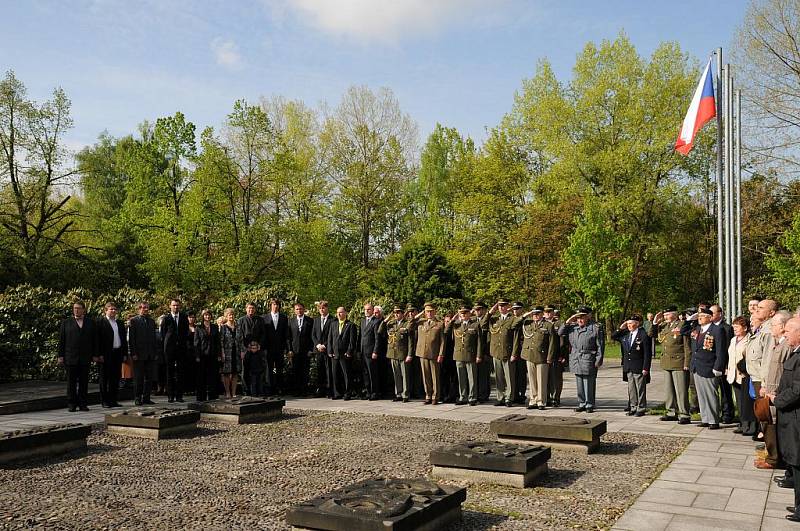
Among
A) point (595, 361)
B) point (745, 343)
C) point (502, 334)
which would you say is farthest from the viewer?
point (502, 334)

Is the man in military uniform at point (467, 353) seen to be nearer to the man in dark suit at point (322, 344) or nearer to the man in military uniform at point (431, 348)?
the man in military uniform at point (431, 348)

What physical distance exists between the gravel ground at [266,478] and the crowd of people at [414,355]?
2.00 m

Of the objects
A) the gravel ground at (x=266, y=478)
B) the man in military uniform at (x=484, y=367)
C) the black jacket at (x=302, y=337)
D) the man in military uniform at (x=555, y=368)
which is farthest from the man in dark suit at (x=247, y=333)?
the man in military uniform at (x=555, y=368)

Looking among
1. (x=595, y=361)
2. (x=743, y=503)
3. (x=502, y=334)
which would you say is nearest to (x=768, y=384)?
(x=743, y=503)

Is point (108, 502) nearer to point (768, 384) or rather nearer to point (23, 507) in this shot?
point (23, 507)

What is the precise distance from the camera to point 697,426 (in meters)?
10.9

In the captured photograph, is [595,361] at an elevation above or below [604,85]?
below

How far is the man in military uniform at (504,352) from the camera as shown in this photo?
13500 mm

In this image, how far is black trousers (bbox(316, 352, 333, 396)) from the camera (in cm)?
1511

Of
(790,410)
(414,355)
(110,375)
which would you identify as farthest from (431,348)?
(790,410)

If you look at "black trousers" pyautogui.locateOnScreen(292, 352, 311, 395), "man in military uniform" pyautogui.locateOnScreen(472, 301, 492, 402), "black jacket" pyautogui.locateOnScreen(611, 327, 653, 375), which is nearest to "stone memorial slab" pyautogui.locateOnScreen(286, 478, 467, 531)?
"black jacket" pyautogui.locateOnScreen(611, 327, 653, 375)

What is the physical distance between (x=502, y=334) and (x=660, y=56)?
28563 millimetres

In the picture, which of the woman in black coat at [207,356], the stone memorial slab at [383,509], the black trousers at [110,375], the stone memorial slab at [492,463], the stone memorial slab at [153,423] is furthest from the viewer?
the woman in black coat at [207,356]

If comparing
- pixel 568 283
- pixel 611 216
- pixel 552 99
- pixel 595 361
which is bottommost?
pixel 595 361
